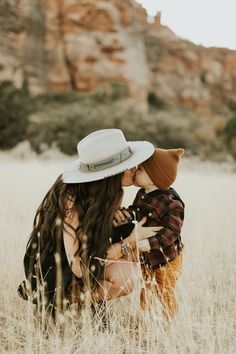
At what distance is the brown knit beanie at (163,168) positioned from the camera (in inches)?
104

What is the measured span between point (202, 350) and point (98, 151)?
1.15 meters

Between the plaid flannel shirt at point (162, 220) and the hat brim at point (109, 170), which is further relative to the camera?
the plaid flannel shirt at point (162, 220)

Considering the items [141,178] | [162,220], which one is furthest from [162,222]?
[141,178]

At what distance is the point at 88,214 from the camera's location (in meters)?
2.37

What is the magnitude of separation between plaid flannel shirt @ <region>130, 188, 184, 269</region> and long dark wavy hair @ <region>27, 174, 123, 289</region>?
0.27m

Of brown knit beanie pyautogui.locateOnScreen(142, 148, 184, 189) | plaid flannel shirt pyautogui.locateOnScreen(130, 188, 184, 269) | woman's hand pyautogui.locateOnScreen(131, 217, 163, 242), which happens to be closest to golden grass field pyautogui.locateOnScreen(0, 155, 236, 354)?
plaid flannel shirt pyautogui.locateOnScreen(130, 188, 184, 269)

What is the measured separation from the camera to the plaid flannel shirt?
2535mm

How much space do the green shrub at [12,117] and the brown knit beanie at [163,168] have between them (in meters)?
17.6

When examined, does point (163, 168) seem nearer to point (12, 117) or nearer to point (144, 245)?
point (144, 245)

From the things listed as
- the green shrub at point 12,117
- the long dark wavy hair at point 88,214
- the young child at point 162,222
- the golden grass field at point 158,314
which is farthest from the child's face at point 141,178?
the green shrub at point 12,117

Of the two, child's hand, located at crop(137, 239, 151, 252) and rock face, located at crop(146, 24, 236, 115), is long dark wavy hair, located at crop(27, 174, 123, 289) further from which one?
rock face, located at crop(146, 24, 236, 115)

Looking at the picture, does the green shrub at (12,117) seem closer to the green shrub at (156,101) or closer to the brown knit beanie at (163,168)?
the brown knit beanie at (163,168)

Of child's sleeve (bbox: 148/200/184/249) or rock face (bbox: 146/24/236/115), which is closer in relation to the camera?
child's sleeve (bbox: 148/200/184/249)

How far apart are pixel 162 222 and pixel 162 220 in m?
0.03
